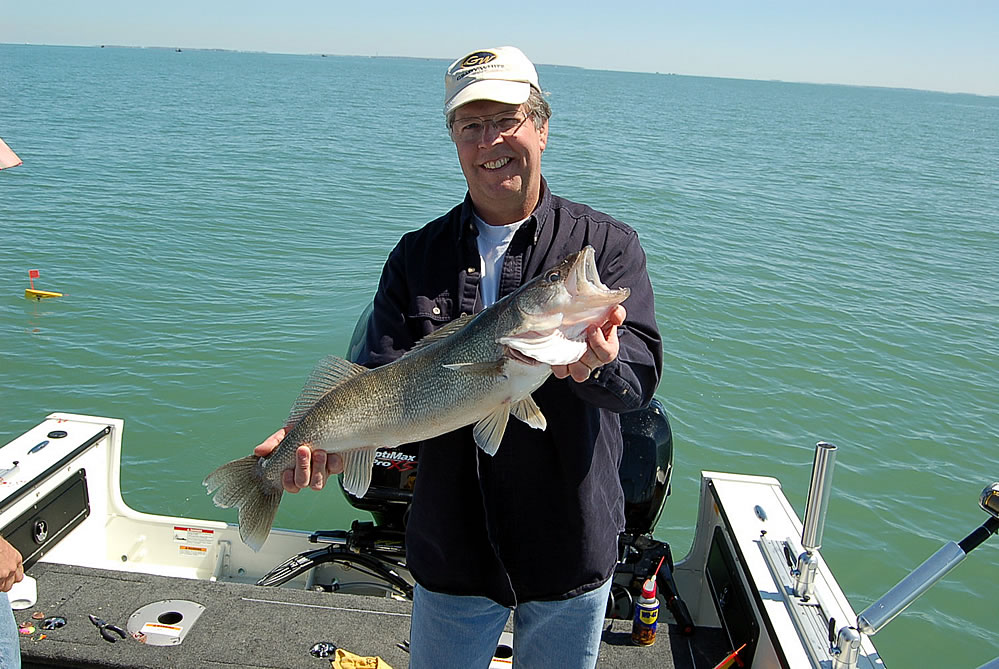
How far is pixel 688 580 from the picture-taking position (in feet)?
16.0

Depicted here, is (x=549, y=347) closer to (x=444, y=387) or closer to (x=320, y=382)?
(x=444, y=387)

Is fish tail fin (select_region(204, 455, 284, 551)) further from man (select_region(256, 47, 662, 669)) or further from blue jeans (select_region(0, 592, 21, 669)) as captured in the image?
blue jeans (select_region(0, 592, 21, 669))

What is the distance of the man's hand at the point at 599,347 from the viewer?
233 centimetres

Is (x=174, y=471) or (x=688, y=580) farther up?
(x=688, y=580)

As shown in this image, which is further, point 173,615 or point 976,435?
point 976,435

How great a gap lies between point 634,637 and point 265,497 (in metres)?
2.11

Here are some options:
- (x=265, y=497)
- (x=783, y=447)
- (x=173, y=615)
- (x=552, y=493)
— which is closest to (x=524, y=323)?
(x=552, y=493)

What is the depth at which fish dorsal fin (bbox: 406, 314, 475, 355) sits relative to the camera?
105 inches

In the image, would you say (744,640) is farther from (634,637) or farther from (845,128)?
(845,128)

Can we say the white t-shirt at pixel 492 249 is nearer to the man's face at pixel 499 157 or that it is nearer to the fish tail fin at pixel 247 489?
the man's face at pixel 499 157

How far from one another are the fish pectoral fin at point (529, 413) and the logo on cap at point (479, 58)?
43.9 inches

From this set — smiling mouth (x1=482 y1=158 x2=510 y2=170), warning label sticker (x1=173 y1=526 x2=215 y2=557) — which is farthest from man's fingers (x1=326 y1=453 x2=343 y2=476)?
warning label sticker (x1=173 y1=526 x2=215 y2=557)

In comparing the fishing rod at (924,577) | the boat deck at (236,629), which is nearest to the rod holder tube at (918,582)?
the fishing rod at (924,577)

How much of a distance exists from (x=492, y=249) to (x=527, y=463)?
0.76 meters
